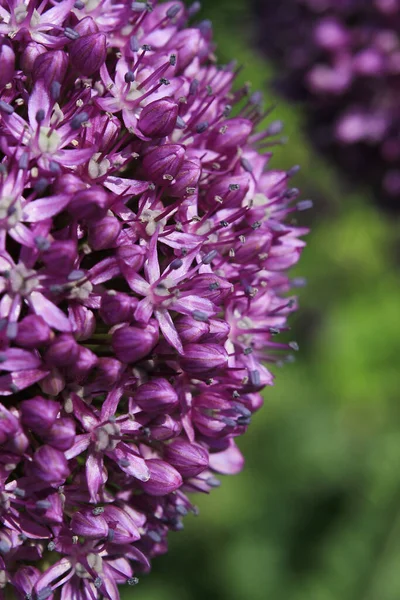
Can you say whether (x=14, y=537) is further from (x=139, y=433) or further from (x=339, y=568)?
(x=339, y=568)

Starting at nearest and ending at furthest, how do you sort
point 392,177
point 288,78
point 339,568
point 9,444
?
1. point 9,444
2. point 392,177
3. point 288,78
4. point 339,568

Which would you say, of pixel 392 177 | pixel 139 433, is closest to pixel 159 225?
pixel 139 433

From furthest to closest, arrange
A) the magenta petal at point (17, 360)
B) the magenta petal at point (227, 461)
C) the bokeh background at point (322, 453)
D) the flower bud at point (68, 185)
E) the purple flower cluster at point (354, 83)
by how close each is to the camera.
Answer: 1. the bokeh background at point (322, 453)
2. the purple flower cluster at point (354, 83)
3. the magenta petal at point (227, 461)
4. the flower bud at point (68, 185)
5. the magenta petal at point (17, 360)

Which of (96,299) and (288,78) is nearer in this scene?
(96,299)

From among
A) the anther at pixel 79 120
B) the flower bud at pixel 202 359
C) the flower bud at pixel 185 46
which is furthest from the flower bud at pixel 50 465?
the flower bud at pixel 185 46

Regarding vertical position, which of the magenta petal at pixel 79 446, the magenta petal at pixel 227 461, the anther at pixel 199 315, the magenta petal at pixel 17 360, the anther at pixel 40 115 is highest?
the anther at pixel 40 115

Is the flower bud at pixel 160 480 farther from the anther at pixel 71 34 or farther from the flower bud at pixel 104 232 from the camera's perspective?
the anther at pixel 71 34
